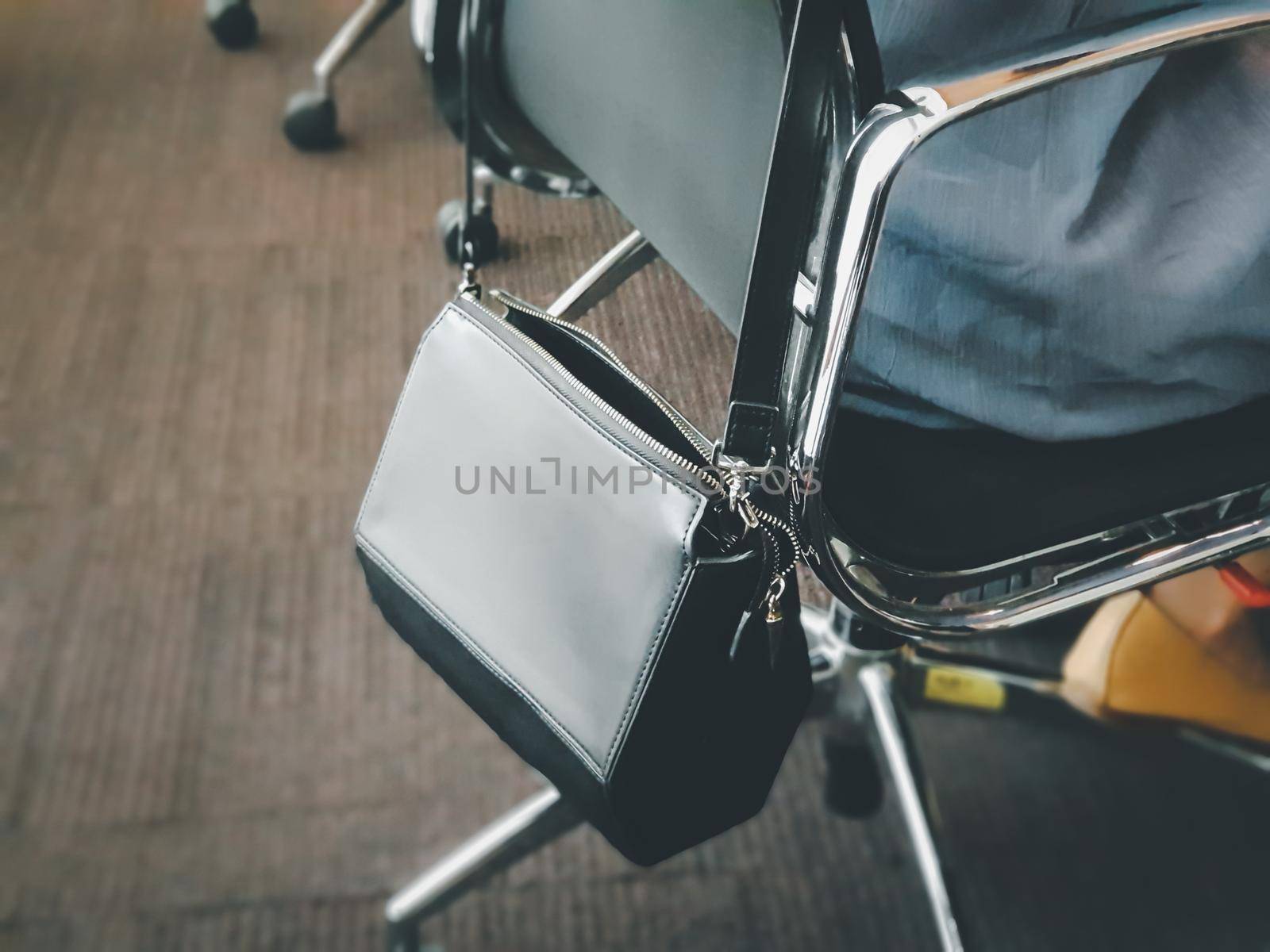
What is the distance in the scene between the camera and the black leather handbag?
1.56ft

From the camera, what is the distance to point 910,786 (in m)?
0.90

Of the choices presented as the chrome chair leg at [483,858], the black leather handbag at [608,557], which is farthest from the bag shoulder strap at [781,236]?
the chrome chair leg at [483,858]

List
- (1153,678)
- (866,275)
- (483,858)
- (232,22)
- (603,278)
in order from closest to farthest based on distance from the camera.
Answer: (866,275), (603,278), (483,858), (1153,678), (232,22)

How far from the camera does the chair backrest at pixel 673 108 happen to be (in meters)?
0.46

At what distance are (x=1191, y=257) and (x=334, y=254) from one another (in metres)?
1.25

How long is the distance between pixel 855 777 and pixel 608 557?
0.57 metres

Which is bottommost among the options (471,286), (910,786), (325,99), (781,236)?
(325,99)

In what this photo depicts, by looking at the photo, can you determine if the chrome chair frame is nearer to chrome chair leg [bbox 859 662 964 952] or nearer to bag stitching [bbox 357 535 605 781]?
bag stitching [bbox 357 535 605 781]

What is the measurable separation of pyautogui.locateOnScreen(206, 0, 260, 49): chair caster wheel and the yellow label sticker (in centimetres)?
161

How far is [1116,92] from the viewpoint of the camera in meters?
0.50

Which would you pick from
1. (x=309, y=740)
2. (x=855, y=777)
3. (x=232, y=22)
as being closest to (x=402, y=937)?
(x=309, y=740)

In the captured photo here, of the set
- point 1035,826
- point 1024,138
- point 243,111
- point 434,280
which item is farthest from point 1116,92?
point 243,111

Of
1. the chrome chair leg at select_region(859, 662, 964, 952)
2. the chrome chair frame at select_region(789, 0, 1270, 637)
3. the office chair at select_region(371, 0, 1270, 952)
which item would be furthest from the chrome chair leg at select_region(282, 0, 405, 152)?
the chrome chair frame at select_region(789, 0, 1270, 637)

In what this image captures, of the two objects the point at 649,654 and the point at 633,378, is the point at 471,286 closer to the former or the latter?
the point at 633,378
